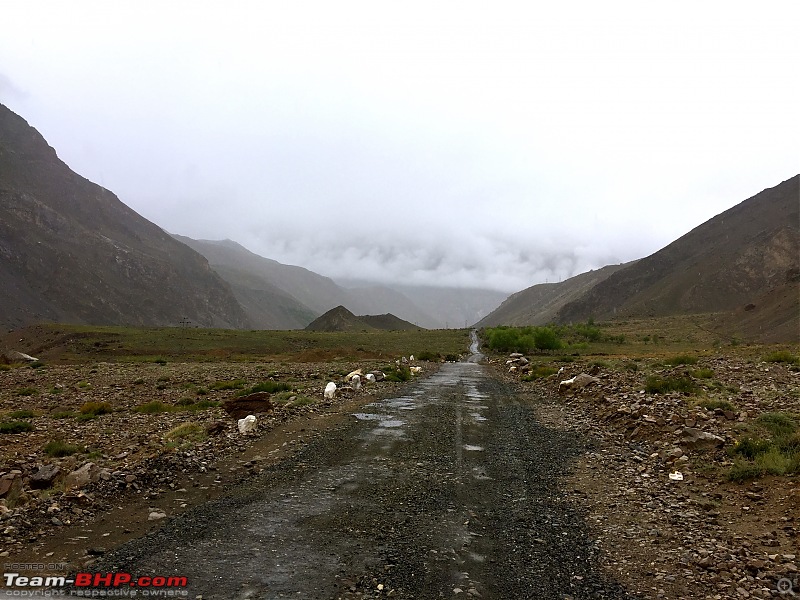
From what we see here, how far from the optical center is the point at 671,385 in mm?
19844

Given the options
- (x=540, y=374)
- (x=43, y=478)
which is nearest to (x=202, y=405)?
(x=43, y=478)

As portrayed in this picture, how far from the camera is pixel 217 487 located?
10.6 metres

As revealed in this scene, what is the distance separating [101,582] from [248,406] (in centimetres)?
1279

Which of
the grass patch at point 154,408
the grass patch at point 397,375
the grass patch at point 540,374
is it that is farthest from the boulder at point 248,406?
the grass patch at point 540,374

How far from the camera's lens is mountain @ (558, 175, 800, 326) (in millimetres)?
143625

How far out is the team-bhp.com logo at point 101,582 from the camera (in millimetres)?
6277

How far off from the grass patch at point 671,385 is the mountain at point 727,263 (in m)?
119

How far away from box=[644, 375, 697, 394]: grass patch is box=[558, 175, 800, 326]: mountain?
119 m

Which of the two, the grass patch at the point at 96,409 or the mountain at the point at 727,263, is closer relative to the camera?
Result: the grass patch at the point at 96,409

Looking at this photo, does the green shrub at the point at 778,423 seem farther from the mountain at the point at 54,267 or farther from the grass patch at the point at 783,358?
the mountain at the point at 54,267

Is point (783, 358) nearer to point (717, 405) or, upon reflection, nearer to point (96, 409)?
point (717, 405)

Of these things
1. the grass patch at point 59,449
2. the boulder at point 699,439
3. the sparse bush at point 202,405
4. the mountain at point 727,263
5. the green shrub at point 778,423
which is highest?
the mountain at point 727,263

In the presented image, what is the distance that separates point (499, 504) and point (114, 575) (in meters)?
6.76

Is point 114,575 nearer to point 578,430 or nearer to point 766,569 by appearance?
point 766,569
